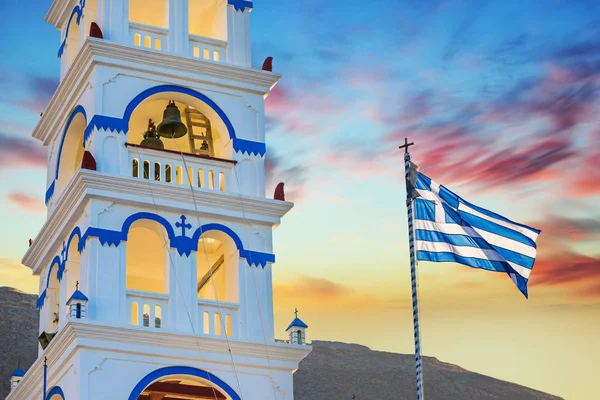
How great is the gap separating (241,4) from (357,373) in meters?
49.2

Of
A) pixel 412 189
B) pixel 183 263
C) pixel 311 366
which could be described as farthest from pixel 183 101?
pixel 311 366

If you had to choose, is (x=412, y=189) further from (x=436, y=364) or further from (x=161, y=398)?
(x=436, y=364)

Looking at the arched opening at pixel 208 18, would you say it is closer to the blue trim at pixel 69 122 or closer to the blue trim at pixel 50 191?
the blue trim at pixel 69 122

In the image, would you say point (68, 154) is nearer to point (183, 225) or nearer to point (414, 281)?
point (183, 225)

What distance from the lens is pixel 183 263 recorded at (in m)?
25.8

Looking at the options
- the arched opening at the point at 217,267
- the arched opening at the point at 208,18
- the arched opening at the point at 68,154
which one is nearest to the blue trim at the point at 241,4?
the arched opening at the point at 208,18

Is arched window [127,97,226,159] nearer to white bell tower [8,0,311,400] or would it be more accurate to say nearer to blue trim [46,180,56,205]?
white bell tower [8,0,311,400]

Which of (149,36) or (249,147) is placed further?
(149,36)

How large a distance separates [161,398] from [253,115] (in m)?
6.85

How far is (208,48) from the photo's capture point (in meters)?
28.4

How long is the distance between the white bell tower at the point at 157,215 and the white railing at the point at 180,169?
0.09 ft

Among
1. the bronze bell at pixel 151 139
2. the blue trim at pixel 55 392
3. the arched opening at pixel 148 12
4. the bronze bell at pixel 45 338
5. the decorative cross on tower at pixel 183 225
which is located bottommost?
the blue trim at pixel 55 392

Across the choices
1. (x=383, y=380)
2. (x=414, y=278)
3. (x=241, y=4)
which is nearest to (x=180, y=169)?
(x=241, y=4)

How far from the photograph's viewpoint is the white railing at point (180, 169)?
1036 inches
